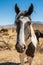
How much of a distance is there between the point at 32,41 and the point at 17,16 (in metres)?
1.12

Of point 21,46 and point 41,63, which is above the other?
point 21,46

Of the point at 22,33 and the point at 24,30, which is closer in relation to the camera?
the point at 22,33

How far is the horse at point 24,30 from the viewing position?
612 cm

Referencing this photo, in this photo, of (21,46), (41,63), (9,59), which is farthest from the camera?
(9,59)

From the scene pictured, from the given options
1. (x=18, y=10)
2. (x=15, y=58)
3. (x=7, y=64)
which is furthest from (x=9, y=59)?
(x=18, y=10)

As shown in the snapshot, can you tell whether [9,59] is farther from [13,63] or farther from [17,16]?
[17,16]

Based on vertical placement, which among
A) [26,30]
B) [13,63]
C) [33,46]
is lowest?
[13,63]

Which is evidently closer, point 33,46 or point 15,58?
point 33,46

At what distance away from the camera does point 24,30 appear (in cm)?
646

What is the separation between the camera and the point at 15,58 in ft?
30.9

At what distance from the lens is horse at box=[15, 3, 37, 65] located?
20.1ft

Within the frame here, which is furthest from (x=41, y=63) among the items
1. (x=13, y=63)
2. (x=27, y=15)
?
(x=27, y=15)

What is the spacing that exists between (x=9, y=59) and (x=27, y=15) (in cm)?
311

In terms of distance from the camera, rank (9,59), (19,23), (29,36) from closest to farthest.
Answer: (19,23) → (29,36) → (9,59)
